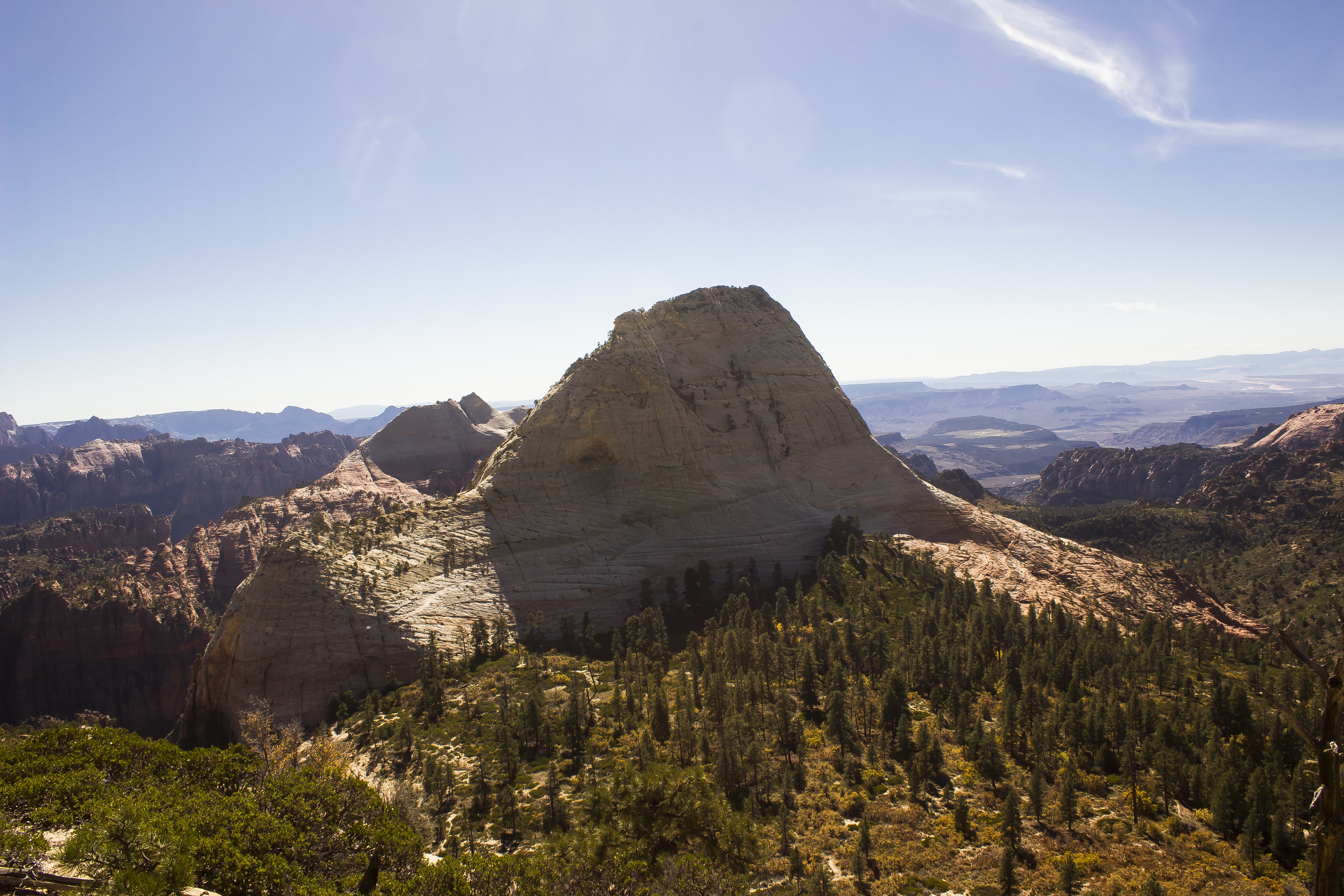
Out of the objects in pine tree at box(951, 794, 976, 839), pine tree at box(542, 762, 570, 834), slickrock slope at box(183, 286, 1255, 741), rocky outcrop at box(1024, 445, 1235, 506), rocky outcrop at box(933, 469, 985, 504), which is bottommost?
rocky outcrop at box(1024, 445, 1235, 506)

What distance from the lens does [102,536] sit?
132500 mm

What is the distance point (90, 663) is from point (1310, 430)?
245 meters

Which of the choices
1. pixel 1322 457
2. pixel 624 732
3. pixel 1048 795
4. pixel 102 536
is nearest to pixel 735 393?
pixel 624 732

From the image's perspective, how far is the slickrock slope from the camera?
4122 cm

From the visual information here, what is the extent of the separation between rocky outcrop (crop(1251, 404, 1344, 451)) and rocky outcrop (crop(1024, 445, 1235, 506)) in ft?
35.9

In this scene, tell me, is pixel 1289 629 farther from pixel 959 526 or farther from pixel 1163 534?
pixel 1163 534

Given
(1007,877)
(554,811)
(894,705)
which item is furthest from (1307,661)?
(894,705)

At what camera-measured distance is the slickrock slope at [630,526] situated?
41.2 metres

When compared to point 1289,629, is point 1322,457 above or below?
above

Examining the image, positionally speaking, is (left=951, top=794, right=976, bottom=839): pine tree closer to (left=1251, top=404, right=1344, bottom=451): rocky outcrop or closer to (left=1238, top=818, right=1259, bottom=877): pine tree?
(left=1238, top=818, right=1259, bottom=877): pine tree

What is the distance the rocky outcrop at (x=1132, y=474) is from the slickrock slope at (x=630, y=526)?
13680 cm

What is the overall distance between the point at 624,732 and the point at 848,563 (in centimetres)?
2987

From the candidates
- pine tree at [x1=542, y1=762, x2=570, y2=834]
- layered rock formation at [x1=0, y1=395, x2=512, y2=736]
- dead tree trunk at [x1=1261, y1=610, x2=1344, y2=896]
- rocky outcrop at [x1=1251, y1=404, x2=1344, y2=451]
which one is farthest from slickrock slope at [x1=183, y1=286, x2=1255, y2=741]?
rocky outcrop at [x1=1251, y1=404, x2=1344, y2=451]

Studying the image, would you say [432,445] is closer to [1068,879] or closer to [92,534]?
[92,534]
